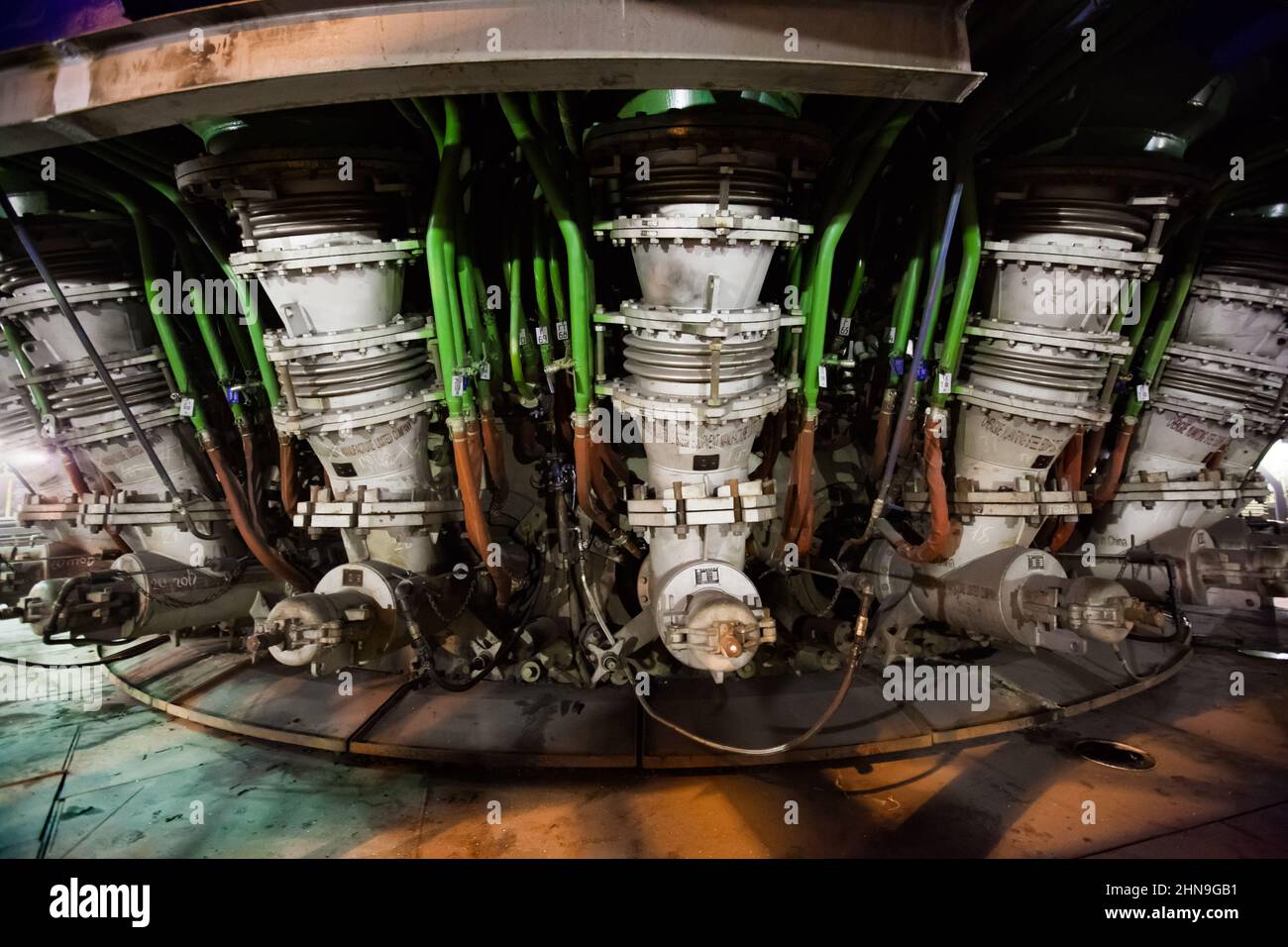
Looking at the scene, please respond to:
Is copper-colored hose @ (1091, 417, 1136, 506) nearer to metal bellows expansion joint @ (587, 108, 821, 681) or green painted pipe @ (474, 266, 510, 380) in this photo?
metal bellows expansion joint @ (587, 108, 821, 681)

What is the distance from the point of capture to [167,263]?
3.87 m

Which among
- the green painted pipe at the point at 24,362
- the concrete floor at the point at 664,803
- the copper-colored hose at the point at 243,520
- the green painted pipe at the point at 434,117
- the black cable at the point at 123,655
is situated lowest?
the black cable at the point at 123,655

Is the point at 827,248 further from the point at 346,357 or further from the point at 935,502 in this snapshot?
the point at 346,357

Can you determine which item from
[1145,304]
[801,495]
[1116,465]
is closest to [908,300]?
[801,495]

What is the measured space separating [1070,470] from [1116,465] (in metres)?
0.66

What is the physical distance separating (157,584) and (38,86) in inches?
106

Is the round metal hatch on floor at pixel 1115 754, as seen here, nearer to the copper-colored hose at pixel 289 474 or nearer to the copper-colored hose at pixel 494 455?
the copper-colored hose at pixel 494 455

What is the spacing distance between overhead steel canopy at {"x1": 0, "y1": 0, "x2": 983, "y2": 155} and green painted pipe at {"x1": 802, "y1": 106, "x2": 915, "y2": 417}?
26.8 inches

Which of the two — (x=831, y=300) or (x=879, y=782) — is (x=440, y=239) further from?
(x=879, y=782)

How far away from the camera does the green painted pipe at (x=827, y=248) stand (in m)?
2.66

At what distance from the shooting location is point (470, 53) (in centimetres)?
180

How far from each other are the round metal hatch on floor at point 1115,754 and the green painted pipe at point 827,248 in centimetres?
218

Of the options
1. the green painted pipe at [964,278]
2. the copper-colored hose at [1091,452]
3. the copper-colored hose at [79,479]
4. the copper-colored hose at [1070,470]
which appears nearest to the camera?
the green painted pipe at [964,278]

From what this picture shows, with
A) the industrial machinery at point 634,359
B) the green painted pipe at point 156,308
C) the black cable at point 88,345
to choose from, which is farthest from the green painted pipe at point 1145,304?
the black cable at point 88,345
